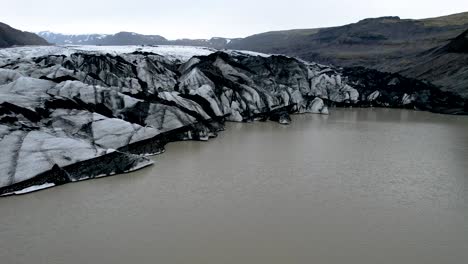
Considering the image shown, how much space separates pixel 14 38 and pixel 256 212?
46.0 m

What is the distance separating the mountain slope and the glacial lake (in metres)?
37.9

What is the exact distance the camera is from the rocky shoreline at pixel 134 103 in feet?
28.1

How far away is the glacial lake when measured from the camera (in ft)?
18.6

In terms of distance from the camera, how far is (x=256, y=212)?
706 cm

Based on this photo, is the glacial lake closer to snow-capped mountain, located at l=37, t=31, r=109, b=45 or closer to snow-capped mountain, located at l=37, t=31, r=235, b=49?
snow-capped mountain, located at l=37, t=31, r=235, b=49

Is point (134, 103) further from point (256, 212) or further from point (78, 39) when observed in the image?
point (78, 39)

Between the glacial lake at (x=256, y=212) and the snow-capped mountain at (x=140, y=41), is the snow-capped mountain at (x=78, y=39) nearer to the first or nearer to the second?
the snow-capped mountain at (x=140, y=41)

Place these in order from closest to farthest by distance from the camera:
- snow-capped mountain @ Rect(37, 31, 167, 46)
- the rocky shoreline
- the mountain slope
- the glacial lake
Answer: the glacial lake
the rocky shoreline
the mountain slope
snow-capped mountain @ Rect(37, 31, 167, 46)

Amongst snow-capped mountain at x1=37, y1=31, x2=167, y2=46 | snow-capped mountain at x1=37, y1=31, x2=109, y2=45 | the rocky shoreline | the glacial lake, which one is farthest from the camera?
snow-capped mountain at x1=37, y1=31, x2=109, y2=45

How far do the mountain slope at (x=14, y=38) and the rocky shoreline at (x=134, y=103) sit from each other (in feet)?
82.1

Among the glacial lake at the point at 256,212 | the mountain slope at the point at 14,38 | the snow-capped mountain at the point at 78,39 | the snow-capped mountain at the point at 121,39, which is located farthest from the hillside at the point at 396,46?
the snow-capped mountain at the point at 78,39

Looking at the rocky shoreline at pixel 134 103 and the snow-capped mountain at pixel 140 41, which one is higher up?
the snow-capped mountain at pixel 140 41

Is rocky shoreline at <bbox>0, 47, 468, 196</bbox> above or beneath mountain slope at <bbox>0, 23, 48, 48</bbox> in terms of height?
beneath

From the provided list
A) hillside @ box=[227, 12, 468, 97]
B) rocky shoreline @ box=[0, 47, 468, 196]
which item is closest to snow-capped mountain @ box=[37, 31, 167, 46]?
hillside @ box=[227, 12, 468, 97]
